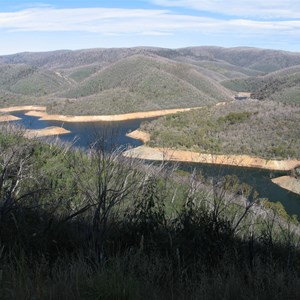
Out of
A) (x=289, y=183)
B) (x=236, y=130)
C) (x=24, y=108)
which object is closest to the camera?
(x=289, y=183)

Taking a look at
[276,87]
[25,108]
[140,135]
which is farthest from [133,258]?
[276,87]

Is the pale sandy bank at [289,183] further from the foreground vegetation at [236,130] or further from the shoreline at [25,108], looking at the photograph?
the shoreline at [25,108]

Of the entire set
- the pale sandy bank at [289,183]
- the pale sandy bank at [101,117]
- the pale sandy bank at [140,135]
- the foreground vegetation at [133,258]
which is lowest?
the pale sandy bank at [289,183]

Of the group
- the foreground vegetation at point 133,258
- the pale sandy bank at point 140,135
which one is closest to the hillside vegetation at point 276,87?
the pale sandy bank at point 140,135

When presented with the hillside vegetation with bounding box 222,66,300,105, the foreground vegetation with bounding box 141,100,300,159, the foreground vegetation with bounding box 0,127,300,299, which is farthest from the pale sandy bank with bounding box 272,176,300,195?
the hillside vegetation with bounding box 222,66,300,105

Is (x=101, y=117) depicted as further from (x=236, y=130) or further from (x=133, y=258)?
(x=133, y=258)

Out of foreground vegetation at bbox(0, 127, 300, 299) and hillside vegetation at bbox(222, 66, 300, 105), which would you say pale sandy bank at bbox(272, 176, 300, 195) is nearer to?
foreground vegetation at bbox(0, 127, 300, 299)

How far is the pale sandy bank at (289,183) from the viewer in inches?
1393

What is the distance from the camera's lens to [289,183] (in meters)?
37.5

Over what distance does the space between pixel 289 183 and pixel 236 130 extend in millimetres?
19574

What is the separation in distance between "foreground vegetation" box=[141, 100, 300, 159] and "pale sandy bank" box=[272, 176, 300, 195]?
5.42 meters

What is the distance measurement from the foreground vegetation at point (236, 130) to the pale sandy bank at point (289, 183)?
5425mm

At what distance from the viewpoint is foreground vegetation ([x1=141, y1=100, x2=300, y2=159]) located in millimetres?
48438

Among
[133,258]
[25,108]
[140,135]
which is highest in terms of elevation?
[133,258]
